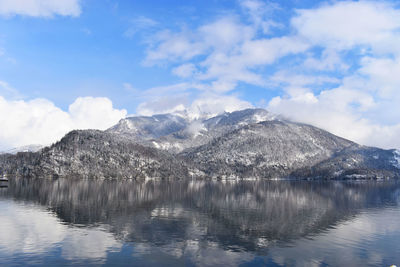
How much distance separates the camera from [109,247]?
7025 cm

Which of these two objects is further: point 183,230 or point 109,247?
point 183,230

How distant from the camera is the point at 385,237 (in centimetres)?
9169

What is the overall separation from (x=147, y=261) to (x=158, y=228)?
30.8 m

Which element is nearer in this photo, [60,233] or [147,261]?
[147,261]

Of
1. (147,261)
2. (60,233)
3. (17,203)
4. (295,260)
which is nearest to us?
(147,261)

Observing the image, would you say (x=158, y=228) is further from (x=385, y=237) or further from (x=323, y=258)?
(x=385, y=237)

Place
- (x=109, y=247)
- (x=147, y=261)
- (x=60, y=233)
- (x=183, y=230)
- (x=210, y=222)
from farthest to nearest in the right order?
(x=210, y=222) → (x=183, y=230) → (x=60, y=233) → (x=109, y=247) → (x=147, y=261)

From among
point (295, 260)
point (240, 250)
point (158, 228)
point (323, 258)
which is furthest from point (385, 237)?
point (158, 228)

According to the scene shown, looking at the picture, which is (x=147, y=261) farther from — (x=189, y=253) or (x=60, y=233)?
(x=60, y=233)

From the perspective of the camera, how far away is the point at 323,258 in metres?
67.6

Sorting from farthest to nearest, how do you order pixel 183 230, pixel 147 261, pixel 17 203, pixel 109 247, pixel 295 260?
pixel 17 203, pixel 183 230, pixel 109 247, pixel 295 260, pixel 147 261

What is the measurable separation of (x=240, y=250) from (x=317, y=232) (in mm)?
34071

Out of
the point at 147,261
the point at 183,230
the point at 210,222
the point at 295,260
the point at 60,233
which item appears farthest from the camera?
the point at 210,222

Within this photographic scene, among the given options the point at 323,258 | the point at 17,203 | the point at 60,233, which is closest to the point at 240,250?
the point at 323,258
